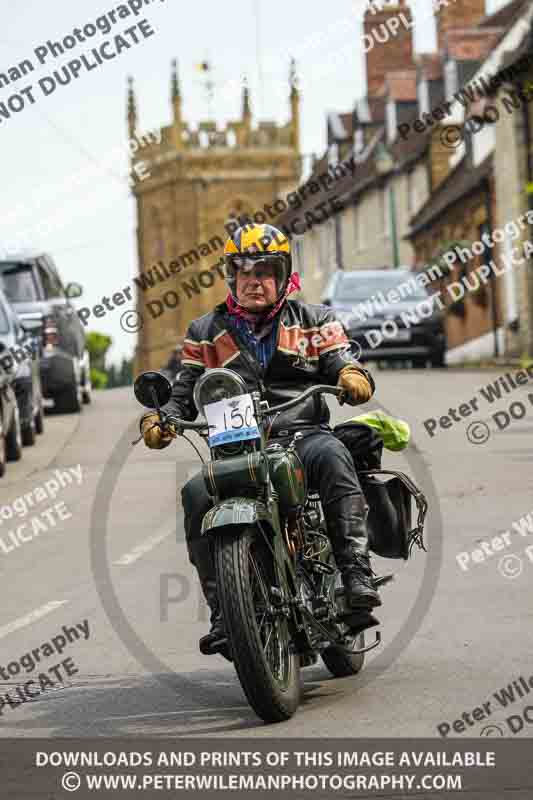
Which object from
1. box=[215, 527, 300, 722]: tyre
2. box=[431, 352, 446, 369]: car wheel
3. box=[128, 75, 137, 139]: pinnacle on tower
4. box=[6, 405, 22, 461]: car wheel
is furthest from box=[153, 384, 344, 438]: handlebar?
box=[128, 75, 137, 139]: pinnacle on tower

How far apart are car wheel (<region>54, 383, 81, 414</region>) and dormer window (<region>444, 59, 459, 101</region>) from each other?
1142 inches

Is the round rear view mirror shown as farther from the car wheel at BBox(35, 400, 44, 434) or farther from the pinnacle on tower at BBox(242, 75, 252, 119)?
the pinnacle on tower at BBox(242, 75, 252, 119)

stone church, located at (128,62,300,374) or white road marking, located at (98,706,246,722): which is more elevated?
stone church, located at (128,62,300,374)

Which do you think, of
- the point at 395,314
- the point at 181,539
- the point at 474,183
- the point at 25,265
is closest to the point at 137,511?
the point at 181,539

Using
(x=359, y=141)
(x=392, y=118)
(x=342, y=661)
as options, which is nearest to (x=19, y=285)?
(x=342, y=661)

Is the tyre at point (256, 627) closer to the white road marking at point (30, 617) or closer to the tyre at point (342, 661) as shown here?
the tyre at point (342, 661)

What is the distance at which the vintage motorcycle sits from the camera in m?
6.01

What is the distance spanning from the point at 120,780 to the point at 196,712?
1142 millimetres

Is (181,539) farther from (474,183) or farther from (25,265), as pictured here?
(474,183)

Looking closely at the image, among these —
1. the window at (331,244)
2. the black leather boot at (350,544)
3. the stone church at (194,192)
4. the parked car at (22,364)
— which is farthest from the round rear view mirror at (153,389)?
the stone church at (194,192)

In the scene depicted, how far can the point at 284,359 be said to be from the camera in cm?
693

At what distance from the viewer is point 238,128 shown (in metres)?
116

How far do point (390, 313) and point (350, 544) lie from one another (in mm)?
24960

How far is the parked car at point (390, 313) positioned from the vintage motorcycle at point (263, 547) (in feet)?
77.6
